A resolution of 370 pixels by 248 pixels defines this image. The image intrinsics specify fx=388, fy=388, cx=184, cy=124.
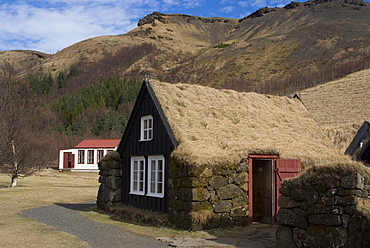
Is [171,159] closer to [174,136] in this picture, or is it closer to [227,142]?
[174,136]

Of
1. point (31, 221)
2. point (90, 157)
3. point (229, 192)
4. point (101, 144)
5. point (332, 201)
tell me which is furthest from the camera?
point (90, 157)

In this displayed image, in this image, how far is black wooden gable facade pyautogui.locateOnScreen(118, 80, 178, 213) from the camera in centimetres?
1390

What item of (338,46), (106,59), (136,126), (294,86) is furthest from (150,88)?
(106,59)

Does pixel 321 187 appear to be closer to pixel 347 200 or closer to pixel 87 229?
pixel 347 200

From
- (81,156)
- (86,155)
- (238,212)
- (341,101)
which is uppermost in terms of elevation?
(341,101)

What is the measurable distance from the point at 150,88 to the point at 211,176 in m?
4.82

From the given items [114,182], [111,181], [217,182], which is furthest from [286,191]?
[111,181]

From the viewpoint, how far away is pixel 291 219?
29.0 ft

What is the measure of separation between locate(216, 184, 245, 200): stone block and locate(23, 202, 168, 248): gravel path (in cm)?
266

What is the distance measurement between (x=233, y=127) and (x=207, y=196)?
3.67 metres

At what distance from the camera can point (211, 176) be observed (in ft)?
40.4

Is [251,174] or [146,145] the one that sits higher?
[146,145]

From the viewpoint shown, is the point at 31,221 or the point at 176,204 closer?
the point at 176,204

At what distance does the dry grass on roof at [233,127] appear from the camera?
13047mm
